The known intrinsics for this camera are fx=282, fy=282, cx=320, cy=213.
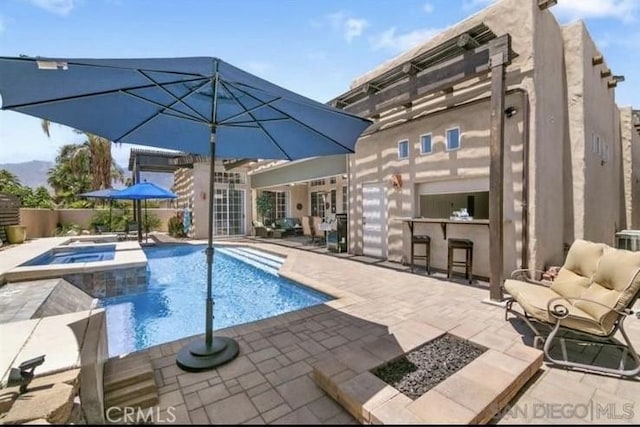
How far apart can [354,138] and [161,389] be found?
3317 mm

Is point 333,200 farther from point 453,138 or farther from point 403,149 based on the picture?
point 453,138

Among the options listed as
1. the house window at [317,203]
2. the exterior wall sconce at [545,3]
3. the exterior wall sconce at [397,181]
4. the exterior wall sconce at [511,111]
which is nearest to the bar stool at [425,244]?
the exterior wall sconce at [397,181]

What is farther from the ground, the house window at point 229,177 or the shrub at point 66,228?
the house window at point 229,177

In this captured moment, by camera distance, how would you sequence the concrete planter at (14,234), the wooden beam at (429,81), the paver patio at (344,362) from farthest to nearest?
the concrete planter at (14,234) < the wooden beam at (429,81) < the paver patio at (344,362)

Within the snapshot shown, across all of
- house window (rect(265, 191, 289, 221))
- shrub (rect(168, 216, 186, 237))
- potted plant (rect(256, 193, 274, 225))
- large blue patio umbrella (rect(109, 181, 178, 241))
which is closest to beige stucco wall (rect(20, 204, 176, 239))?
shrub (rect(168, 216, 186, 237))

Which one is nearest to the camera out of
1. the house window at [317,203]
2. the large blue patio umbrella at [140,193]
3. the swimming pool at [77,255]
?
the swimming pool at [77,255]

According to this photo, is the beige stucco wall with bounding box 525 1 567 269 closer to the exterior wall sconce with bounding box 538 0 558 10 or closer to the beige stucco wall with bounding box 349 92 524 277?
the exterior wall sconce with bounding box 538 0 558 10

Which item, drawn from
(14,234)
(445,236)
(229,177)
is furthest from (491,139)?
(14,234)

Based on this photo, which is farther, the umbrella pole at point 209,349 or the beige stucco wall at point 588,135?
the beige stucco wall at point 588,135

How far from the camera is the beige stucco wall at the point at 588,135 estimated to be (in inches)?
232

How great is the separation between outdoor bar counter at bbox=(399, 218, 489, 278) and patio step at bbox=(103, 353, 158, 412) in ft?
18.0

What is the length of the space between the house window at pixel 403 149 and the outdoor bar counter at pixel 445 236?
1.60m

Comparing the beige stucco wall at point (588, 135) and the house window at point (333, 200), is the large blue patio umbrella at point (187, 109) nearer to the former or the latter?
the beige stucco wall at point (588, 135)

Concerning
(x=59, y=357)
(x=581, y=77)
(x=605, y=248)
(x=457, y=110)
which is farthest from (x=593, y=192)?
(x=59, y=357)
